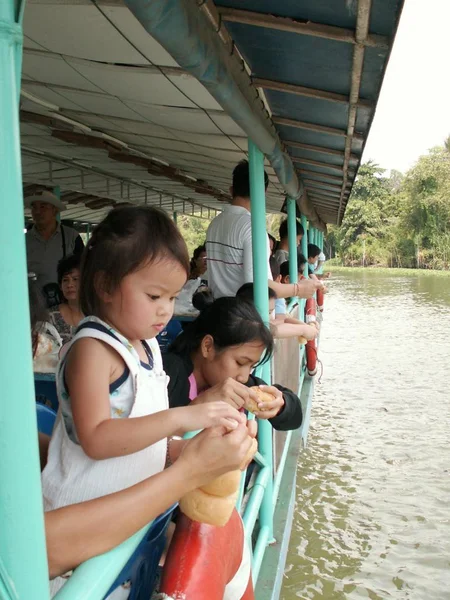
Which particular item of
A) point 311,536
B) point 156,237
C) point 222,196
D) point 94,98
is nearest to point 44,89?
point 94,98

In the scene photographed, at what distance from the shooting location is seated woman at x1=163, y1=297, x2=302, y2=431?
2.05 metres

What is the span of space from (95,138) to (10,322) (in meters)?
4.19

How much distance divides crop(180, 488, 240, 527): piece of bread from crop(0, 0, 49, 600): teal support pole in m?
0.49

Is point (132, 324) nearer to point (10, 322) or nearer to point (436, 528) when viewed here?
point (10, 322)

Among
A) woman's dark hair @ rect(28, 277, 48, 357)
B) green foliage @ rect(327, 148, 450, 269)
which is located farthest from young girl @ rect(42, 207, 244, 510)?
green foliage @ rect(327, 148, 450, 269)

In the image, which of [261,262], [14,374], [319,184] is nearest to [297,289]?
[261,262]

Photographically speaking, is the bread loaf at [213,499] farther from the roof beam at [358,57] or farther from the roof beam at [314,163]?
the roof beam at [314,163]

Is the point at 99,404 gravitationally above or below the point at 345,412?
above

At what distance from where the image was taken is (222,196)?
915 cm

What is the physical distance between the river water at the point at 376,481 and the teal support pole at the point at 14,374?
3.87 metres

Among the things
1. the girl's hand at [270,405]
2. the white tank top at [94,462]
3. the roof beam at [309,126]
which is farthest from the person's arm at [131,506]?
the roof beam at [309,126]

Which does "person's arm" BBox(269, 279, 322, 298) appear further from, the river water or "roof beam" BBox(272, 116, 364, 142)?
the river water

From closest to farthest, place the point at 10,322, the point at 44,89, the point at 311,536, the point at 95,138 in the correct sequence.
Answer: the point at 10,322
the point at 44,89
the point at 95,138
the point at 311,536

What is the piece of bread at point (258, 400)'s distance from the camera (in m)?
1.74
